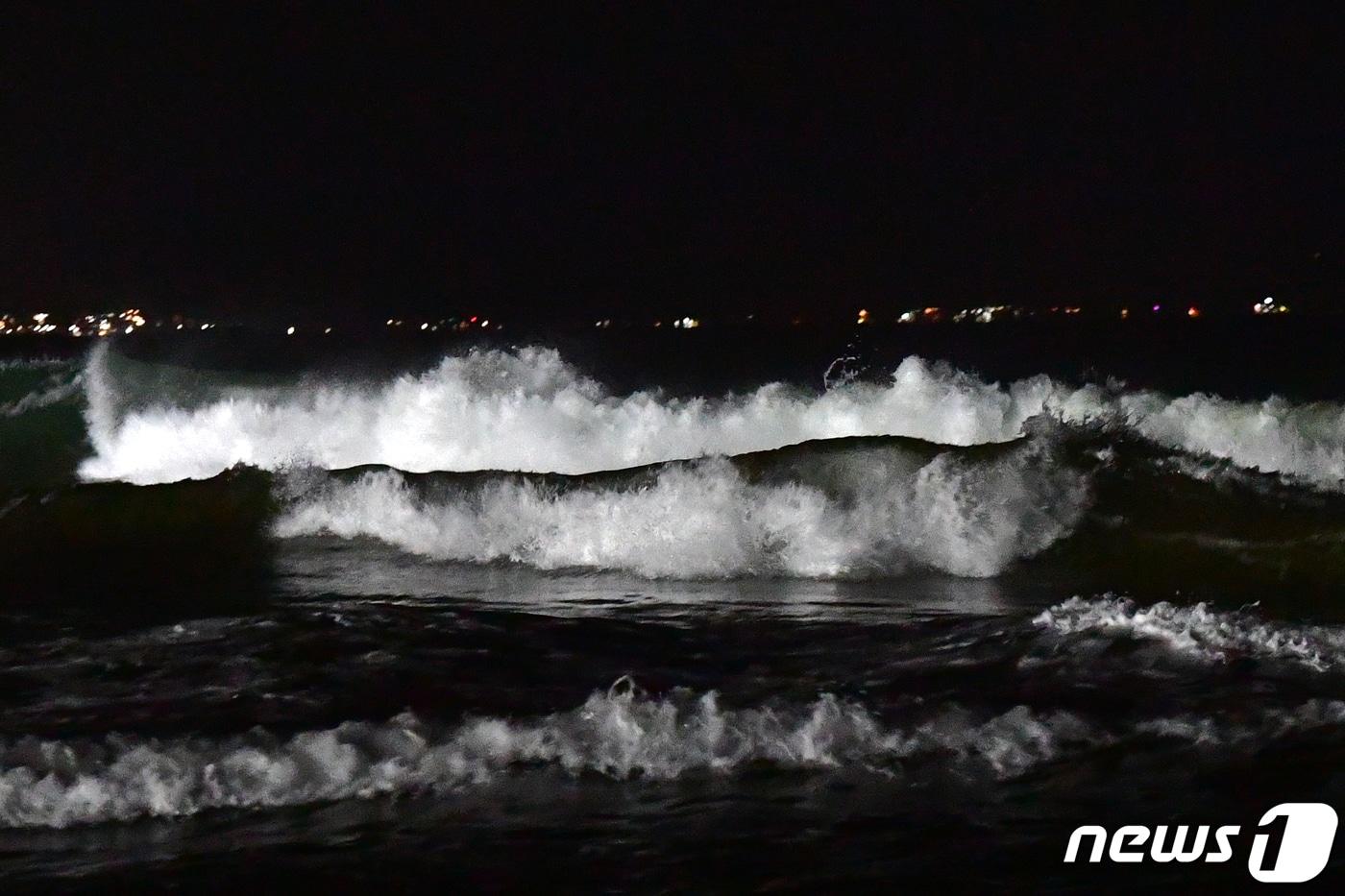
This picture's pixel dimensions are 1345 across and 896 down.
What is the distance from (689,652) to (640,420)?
11.1m

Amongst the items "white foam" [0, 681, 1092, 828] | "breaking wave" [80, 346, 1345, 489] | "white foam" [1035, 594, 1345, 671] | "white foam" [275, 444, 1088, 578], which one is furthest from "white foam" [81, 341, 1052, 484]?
"white foam" [0, 681, 1092, 828]

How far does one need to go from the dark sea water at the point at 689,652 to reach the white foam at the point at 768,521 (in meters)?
0.04

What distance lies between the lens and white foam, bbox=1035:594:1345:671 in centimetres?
847

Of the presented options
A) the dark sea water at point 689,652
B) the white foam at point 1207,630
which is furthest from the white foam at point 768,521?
the white foam at point 1207,630

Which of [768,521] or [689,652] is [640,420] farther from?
[689,652]

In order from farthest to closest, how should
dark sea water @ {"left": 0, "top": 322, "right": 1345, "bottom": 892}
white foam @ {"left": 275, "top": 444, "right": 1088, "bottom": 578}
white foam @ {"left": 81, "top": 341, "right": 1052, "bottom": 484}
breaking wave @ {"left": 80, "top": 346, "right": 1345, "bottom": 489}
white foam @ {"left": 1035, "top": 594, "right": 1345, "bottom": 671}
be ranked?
1. white foam @ {"left": 81, "top": 341, "right": 1052, "bottom": 484}
2. breaking wave @ {"left": 80, "top": 346, "right": 1345, "bottom": 489}
3. white foam @ {"left": 275, "top": 444, "right": 1088, "bottom": 578}
4. white foam @ {"left": 1035, "top": 594, "right": 1345, "bottom": 671}
5. dark sea water @ {"left": 0, "top": 322, "right": 1345, "bottom": 892}

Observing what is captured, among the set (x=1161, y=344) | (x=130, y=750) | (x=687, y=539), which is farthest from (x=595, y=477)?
(x=1161, y=344)

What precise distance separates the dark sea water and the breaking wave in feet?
0.25

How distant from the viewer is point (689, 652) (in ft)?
29.9

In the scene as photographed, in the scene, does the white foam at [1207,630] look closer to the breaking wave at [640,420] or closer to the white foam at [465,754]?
the white foam at [465,754]

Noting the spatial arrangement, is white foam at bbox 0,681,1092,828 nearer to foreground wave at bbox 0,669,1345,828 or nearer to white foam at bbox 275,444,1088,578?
foreground wave at bbox 0,669,1345,828

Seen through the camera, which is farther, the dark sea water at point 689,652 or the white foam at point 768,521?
Answer: the white foam at point 768,521

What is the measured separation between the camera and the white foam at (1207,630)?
27.8 feet

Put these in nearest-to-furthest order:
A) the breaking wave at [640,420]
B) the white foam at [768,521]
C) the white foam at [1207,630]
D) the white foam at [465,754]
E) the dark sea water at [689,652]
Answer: the dark sea water at [689,652]
the white foam at [465,754]
the white foam at [1207,630]
the white foam at [768,521]
the breaking wave at [640,420]
